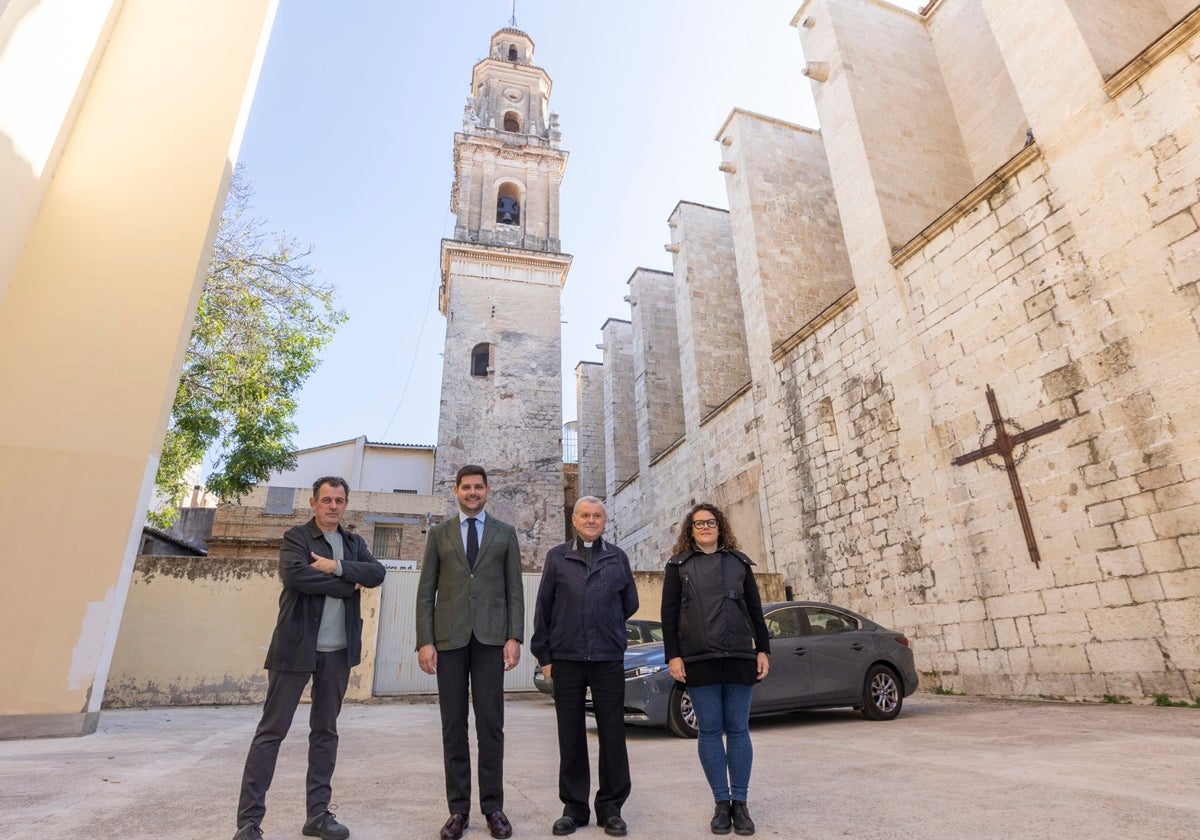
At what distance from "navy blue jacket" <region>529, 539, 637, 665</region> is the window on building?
18939 millimetres

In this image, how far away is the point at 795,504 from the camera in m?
11.3

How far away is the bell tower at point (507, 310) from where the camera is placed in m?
19.5

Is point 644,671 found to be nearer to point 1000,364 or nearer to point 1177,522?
point 1177,522

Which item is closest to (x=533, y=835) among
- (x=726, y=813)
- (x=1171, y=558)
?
(x=726, y=813)

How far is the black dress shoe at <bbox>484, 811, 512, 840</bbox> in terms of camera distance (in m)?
2.55

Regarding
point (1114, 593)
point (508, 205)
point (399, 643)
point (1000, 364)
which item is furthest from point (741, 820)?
point (508, 205)

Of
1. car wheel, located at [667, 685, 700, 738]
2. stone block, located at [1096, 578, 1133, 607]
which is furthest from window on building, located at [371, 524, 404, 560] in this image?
stone block, located at [1096, 578, 1133, 607]

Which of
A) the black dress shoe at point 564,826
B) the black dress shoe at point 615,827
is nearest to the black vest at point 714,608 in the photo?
the black dress shoe at point 615,827

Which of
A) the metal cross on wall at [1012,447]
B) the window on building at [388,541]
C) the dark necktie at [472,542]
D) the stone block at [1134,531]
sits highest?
the window on building at [388,541]

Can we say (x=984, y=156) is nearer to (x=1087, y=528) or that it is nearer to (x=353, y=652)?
(x=1087, y=528)

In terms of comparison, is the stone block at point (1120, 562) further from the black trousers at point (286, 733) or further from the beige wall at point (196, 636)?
the beige wall at point (196, 636)

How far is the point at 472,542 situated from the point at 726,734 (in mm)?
1510

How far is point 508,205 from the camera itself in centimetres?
2428

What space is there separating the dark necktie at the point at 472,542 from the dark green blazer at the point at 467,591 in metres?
0.02
